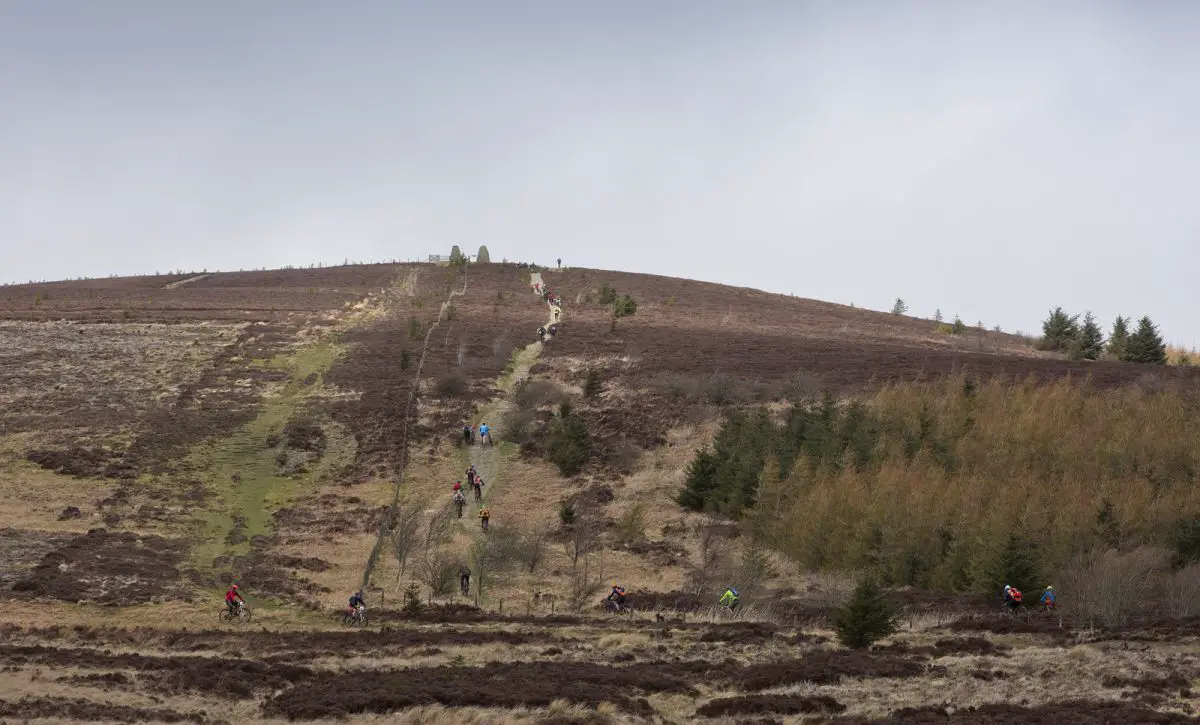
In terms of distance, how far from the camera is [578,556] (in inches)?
1742

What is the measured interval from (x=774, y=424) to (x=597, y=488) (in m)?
10.0

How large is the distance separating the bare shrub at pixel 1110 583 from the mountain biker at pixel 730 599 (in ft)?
36.6

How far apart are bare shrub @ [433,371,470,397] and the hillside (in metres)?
0.21

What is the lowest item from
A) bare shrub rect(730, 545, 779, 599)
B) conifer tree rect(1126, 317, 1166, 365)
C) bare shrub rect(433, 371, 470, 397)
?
bare shrub rect(730, 545, 779, 599)

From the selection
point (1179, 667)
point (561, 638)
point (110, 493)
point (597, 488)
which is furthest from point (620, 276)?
point (1179, 667)

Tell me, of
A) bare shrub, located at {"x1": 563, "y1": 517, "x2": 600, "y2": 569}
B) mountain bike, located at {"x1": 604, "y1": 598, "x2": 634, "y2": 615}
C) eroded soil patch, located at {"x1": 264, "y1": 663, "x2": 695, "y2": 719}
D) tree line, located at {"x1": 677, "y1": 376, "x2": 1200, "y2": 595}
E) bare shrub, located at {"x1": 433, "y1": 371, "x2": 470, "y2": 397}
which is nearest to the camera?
eroded soil patch, located at {"x1": 264, "y1": 663, "x2": 695, "y2": 719}

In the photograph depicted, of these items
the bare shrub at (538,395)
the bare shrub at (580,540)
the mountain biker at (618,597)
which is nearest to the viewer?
the mountain biker at (618,597)

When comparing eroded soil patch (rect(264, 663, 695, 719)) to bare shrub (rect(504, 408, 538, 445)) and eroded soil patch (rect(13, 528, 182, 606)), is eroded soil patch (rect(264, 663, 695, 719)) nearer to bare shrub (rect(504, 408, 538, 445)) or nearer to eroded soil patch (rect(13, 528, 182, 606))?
eroded soil patch (rect(13, 528, 182, 606))

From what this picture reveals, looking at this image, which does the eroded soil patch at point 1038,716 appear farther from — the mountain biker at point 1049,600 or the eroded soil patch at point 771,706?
the mountain biker at point 1049,600

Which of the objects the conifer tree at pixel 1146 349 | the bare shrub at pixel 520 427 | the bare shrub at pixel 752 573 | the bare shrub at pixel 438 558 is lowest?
the bare shrub at pixel 438 558

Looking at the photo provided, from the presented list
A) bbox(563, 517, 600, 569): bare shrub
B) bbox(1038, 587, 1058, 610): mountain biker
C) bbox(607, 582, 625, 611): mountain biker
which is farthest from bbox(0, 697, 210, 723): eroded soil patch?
bbox(1038, 587, 1058, 610): mountain biker

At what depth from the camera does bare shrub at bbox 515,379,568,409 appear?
6291cm

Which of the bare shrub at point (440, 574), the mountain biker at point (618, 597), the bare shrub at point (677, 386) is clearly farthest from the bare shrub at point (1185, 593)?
the bare shrub at point (677, 386)

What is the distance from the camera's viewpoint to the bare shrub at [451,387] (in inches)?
2579
